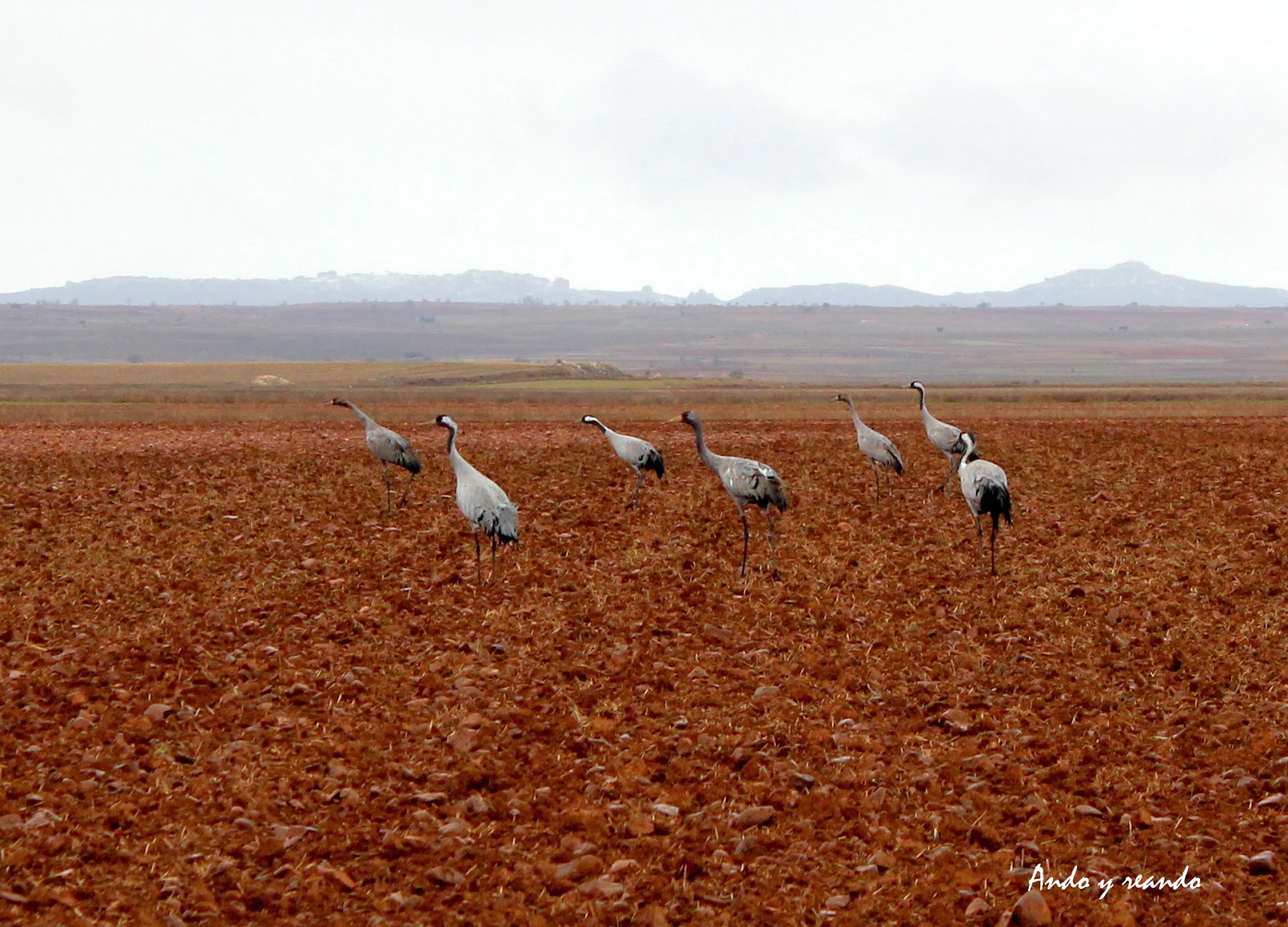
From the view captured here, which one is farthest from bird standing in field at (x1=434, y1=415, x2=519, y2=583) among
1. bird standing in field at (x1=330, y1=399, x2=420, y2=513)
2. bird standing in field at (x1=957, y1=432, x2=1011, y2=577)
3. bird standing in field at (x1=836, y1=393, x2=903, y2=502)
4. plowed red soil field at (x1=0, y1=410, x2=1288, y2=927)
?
bird standing in field at (x1=836, y1=393, x2=903, y2=502)

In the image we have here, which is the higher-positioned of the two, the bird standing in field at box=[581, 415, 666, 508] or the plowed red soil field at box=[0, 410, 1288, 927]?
the bird standing in field at box=[581, 415, 666, 508]

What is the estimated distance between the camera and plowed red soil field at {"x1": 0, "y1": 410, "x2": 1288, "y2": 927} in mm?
9328

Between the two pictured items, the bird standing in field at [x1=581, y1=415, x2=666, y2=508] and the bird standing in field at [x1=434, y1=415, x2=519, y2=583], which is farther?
the bird standing in field at [x1=581, y1=415, x2=666, y2=508]

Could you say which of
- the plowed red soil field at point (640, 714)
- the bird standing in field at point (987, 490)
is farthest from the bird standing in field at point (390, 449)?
the bird standing in field at point (987, 490)

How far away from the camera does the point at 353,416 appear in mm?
50000

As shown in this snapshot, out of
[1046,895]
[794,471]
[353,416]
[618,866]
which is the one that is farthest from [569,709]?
[353,416]

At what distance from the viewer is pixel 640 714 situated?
1277cm

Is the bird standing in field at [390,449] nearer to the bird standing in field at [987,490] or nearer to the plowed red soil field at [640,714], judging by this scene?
the plowed red soil field at [640,714]

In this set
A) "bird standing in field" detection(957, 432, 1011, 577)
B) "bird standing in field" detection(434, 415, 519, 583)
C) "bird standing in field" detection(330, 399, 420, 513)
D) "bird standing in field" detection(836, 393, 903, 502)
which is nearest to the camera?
"bird standing in field" detection(434, 415, 519, 583)

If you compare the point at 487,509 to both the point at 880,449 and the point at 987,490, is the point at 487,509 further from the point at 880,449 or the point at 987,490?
the point at 880,449

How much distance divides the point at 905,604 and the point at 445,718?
6732 millimetres

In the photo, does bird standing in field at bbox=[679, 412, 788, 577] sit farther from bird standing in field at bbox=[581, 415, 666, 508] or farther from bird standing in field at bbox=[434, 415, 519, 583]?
bird standing in field at bbox=[581, 415, 666, 508]

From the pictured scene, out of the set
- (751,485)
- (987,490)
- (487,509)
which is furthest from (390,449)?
(987,490)

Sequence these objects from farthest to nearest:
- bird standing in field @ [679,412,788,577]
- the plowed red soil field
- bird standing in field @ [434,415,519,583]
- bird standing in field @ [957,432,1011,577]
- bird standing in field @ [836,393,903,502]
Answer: bird standing in field @ [836,393,903,502], bird standing in field @ [679,412,788,577], bird standing in field @ [957,432,1011,577], bird standing in field @ [434,415,519,583], the plowed red soil field
